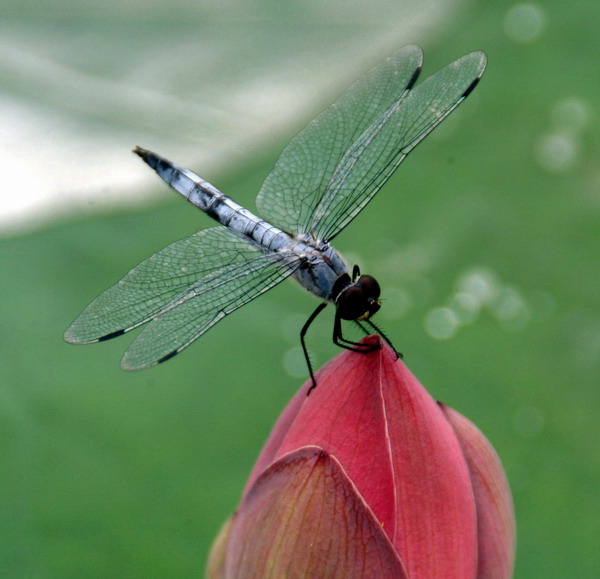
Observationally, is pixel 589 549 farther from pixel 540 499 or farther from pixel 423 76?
pixel 423 76

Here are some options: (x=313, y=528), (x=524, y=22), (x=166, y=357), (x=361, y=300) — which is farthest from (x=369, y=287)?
(x=524, y=22)

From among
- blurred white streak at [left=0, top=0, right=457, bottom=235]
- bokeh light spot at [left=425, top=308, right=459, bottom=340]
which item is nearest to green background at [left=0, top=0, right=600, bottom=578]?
bokeh light spot at [left=425, top=308, right=459, bottom=340]

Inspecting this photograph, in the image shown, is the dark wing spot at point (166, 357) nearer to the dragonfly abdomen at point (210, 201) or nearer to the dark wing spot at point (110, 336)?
the dark wing spot at point (110, 336)

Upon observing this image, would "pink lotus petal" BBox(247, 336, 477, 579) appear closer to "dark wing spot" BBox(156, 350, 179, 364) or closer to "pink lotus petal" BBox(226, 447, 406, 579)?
"pink lotus petal" BBox(226, 447, 406, 579)

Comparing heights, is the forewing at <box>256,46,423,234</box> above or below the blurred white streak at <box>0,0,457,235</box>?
below

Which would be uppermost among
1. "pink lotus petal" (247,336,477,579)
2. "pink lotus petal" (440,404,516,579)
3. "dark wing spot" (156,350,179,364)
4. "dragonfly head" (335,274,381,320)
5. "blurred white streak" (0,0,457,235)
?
"blurred white streak" (0,0,457,235)

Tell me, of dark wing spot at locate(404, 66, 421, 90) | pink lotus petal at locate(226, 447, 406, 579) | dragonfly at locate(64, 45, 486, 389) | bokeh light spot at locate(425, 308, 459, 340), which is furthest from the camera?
bokeh light spot at locate(425, 308, 459, 340)

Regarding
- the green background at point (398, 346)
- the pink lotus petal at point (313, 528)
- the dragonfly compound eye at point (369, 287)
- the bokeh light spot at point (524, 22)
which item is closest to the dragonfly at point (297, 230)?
the dragonfly compound eye at point (369, 287)

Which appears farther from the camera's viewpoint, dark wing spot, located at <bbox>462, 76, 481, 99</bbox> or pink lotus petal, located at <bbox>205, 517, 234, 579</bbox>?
dark wing spot, located at <bbox>462, 76, 481, 99</bbox>

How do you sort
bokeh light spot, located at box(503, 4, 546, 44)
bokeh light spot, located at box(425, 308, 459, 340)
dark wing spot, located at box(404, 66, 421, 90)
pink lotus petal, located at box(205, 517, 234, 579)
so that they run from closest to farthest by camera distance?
pink lotus petal, located at box(205, 517, 234, 579) < dark wing spot, located at box(404, 66, 421, 90) < bokeh light spot, located at box(425, 308, 459, 340) < bokeh light spot, located at box(503, 4, 546, 44)
